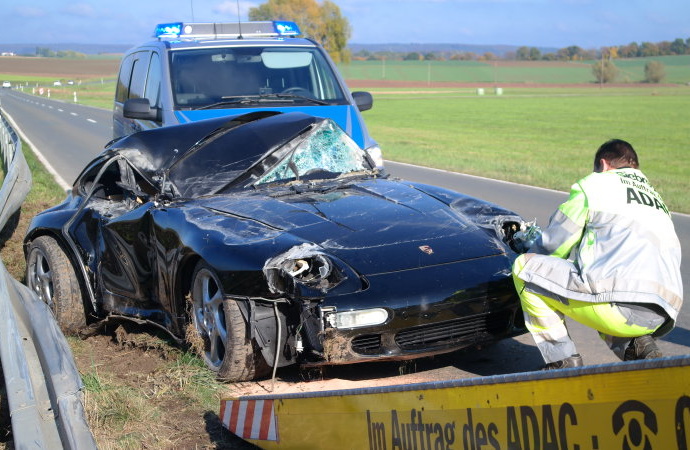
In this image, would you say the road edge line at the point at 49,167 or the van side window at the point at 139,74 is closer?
the van side window at the point at 139,74

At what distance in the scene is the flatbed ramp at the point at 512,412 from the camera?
2.33m

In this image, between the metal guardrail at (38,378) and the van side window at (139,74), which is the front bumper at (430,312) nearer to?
the metal guardrail at (38,378)

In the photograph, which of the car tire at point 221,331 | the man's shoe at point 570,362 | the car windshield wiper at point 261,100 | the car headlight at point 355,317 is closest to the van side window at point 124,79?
the car windshield wiper at point 261,100

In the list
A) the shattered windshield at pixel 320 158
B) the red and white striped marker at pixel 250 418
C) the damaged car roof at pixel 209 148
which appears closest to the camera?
the red and white striped marker at pixel 250 418

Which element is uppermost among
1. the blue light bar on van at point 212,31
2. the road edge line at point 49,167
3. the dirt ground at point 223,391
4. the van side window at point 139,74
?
the blue light bar on van at point 212,31

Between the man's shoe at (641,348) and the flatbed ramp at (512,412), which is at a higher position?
the flatbed ramp at (512,412)

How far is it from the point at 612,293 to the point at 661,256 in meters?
0.31

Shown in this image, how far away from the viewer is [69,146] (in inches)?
966

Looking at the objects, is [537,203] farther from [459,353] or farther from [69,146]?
[69,146]

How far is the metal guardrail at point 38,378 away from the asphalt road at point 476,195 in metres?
1.74

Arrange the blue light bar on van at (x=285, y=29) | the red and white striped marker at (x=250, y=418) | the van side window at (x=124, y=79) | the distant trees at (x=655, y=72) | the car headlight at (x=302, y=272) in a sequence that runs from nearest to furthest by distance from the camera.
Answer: the red and white striped marker at (x=250, y=418), the car headlight at (x=302, y=272), the blue light bar on van at (x=285, y=29), the van side window at (x=124, y=79), the distant trees at (x=655, y=72)

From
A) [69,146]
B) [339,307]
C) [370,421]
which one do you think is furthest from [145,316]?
[69,146]

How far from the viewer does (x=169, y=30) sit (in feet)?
35.6

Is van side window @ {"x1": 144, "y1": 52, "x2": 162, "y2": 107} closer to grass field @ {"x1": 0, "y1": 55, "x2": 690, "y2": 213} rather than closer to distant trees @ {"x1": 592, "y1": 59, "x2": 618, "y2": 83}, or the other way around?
A: grass field @ {"x1": 0, "y1": 55, "x2": 690, "y2": 213}
